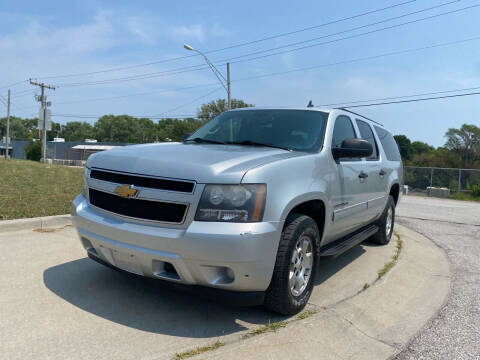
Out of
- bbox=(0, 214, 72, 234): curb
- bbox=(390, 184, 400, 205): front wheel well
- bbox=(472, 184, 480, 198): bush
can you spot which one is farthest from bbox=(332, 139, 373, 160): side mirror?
bbox=(472, 184, 480, 198): bush

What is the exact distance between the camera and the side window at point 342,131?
4.19 meters

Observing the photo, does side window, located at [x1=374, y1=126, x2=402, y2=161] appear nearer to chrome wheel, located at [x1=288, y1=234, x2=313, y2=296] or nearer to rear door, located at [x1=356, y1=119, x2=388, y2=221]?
rear door, located at [x1=356, y1=119, x2=388, y2=221]

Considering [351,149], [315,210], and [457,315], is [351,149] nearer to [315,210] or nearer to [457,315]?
[315,210]

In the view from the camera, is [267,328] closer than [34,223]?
Yes

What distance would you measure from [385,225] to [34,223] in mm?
5133

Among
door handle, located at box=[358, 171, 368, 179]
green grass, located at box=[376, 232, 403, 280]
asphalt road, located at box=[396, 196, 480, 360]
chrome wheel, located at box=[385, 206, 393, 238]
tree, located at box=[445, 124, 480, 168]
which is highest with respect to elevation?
tree, located at box=[445, 124, 480, 168]

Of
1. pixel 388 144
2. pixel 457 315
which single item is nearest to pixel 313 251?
pixel 457 315

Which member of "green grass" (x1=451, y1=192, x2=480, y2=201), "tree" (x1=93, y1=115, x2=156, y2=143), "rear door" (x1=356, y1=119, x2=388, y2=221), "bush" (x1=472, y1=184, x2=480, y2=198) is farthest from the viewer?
"tree" (x1=93, y1=115, x2=156, y2=143)

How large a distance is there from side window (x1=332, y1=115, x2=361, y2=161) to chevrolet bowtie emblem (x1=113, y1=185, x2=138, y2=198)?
83.1 inches

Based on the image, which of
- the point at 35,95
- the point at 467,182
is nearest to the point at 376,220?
the point at 467,182

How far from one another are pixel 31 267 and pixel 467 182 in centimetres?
2337

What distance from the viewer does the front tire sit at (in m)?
2.98

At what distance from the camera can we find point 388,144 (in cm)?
634

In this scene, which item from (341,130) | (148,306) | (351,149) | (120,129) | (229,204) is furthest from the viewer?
(120,129)
